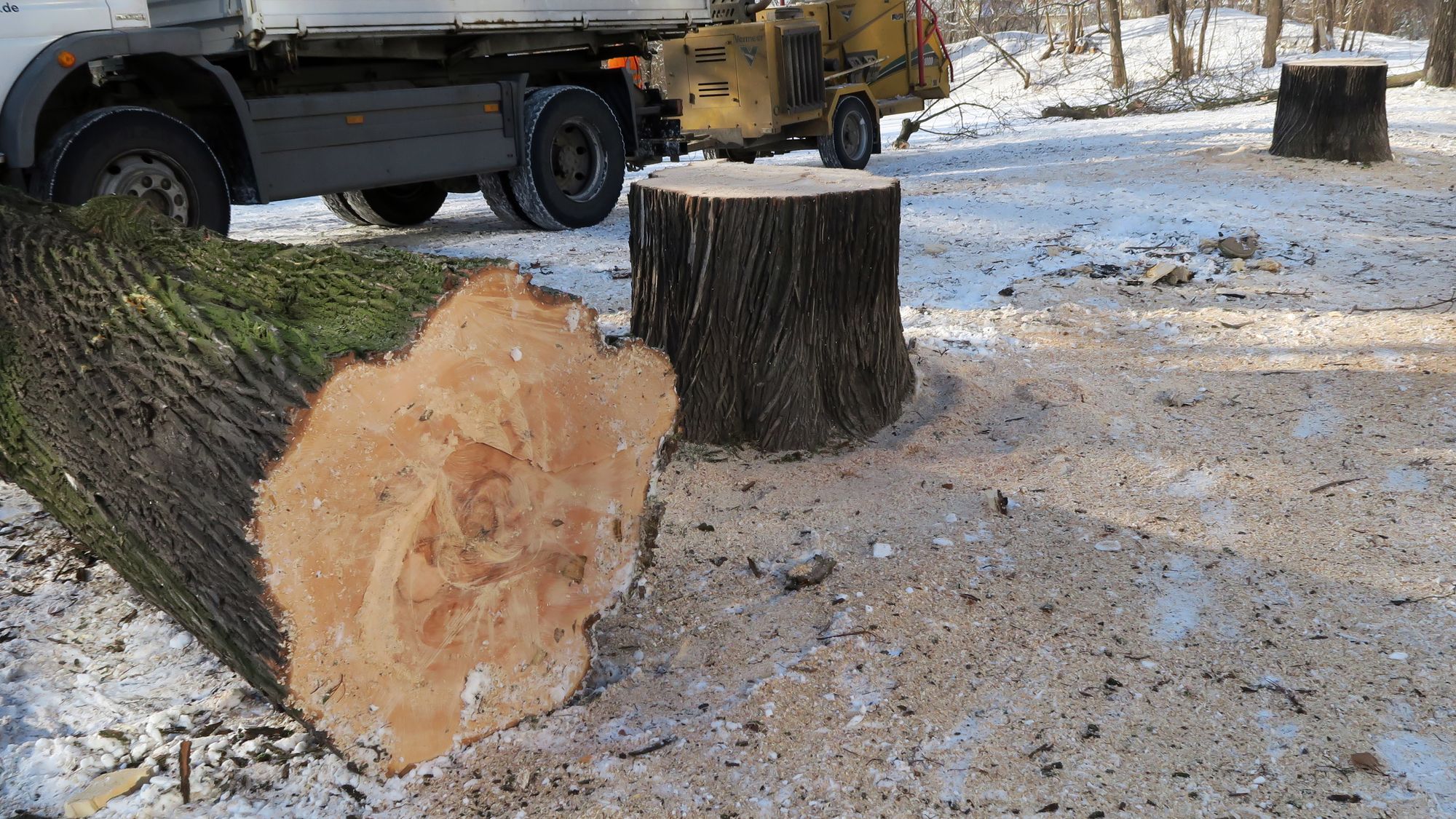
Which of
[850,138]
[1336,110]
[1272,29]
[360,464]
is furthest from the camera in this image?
[1272,29]

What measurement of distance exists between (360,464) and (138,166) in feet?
16.1

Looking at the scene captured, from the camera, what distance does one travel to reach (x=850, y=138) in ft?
36.5

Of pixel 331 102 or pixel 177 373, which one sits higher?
pixel 331 102

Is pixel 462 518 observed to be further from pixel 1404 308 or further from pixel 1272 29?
pixel 1272 29

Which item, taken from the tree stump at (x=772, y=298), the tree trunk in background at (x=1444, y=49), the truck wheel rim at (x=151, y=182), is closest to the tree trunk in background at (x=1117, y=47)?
the tree trunk in background at (x=1444, y=49)

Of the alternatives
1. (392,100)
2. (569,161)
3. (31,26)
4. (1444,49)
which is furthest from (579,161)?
(1444,49)

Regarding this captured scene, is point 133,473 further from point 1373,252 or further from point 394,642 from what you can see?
point 1373,252

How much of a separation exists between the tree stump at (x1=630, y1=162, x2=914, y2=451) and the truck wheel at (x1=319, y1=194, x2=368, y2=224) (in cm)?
559

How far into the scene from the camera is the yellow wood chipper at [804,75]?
985 cm

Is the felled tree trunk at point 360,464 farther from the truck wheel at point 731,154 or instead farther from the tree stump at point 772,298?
the truck wheel at point 731,154

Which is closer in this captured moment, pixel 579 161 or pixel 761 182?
pixel 761 182

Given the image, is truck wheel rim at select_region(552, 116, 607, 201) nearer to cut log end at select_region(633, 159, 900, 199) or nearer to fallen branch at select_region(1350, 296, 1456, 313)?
cut log end at select_region(633, 159, 900, 199)

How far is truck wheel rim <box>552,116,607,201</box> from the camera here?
28.0 ft

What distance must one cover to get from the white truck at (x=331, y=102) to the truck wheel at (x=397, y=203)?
0.6 inches
